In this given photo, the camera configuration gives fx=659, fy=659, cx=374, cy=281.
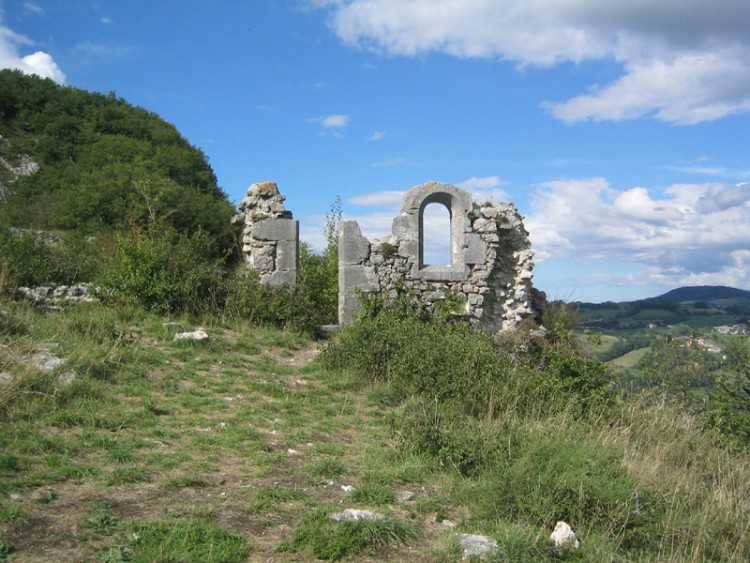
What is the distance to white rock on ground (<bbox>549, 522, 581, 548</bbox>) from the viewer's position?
4.47 meters

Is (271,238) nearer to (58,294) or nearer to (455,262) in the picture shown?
(455,262)

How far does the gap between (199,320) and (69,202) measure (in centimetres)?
795

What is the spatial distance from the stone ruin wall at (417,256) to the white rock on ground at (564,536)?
797 cm

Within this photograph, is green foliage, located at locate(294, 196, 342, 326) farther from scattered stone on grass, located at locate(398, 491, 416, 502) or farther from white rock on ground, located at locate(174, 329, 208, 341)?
scattered stone on grass, located at locate(398, 491, 416, 502)

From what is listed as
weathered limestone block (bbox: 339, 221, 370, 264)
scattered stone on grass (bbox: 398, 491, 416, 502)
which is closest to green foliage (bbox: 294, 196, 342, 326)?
weathered limestone block (bbox: 339, 221, 370, 264)

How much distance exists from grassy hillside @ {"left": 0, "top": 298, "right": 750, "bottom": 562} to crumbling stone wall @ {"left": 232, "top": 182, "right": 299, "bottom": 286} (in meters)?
3.16

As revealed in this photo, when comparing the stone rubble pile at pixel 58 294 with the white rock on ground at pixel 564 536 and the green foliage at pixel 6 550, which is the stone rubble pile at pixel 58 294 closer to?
the green foliage at pixel 6 550

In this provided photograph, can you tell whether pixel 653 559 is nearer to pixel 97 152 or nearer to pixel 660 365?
pixel 660 365

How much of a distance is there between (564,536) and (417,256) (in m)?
8.46

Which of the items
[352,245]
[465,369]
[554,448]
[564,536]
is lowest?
[564,536]

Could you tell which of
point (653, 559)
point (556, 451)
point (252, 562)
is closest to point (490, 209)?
point (556, 451)

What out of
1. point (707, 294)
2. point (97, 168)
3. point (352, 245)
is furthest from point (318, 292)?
point (707, 294)

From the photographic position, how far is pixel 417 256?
499 inches

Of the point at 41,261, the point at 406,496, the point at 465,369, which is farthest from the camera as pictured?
the point at 41,261
